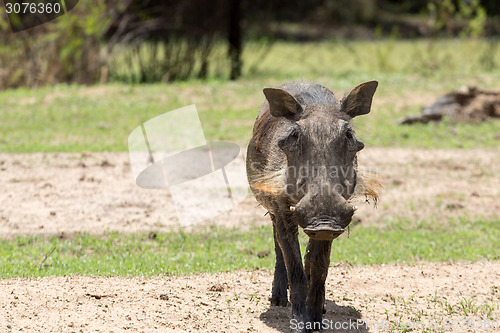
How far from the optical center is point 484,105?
40.2 feet

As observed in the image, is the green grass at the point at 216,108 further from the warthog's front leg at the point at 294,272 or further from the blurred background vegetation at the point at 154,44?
the warthog's front leg at the point at 294,272

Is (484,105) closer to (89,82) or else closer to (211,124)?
(211,124)

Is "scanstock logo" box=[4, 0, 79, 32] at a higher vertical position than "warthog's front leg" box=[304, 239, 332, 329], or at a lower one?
higher

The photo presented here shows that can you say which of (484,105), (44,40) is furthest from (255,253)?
(44,40)

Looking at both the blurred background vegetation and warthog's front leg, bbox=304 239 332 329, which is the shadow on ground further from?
the blurred background vegetation

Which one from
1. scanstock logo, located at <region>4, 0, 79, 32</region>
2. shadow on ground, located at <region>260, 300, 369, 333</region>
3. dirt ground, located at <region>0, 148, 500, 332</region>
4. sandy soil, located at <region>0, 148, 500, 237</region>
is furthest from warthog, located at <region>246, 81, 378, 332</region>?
scanstock logo, located at <region>4, 0, 79, 32</region>

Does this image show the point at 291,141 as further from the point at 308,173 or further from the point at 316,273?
the point at 316,273

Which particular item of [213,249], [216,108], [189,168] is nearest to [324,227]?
[213,249]

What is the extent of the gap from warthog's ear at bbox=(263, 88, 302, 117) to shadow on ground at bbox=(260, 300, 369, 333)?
1384 millimetres

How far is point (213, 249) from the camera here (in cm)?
689

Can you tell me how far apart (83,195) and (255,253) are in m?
2.23

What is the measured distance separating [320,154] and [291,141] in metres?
0.22

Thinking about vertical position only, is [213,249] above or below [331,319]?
below

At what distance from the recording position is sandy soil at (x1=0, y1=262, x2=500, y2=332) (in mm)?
4648
